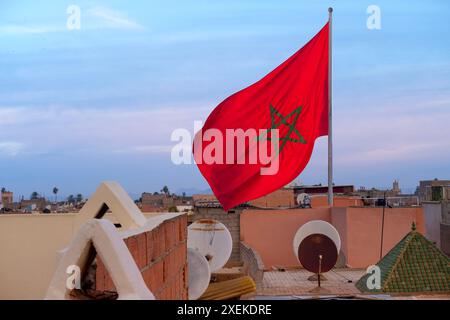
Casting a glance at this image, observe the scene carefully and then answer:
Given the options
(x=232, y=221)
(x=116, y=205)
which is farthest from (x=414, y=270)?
(x=232, y=221)

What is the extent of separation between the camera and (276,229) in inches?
692

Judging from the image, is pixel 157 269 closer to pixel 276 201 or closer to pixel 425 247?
pixel 425 247

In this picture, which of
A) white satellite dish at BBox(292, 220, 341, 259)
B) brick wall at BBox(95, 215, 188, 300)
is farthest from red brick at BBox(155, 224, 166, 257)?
white satellite dish at BBox(292, 220, 341, 259)

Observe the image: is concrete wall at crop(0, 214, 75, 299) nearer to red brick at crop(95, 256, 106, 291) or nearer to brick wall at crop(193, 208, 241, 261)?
red brick at crop(95, 256, 106, 291)

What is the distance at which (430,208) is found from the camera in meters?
22.3

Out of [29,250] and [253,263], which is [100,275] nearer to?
A: [29,250]

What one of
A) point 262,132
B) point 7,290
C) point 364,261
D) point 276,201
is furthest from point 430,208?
point 7,290

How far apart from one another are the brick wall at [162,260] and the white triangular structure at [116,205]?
17 cm

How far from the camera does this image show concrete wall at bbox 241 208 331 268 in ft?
57.4

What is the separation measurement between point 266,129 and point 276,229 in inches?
297

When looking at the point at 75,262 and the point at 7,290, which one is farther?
the point at 7,290

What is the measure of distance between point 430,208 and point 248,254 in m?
9.81
